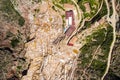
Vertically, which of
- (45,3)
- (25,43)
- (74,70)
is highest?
(45,3)

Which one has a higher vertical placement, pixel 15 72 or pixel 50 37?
pixel 50 37

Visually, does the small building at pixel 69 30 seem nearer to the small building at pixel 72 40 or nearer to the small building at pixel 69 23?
the small building at pixel 69 23

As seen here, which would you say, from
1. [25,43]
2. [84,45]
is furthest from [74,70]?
[25,43]

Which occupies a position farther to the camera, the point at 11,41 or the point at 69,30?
the point at 69,30

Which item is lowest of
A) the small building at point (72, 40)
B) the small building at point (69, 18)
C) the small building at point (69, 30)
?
the small building at point (72, 40)

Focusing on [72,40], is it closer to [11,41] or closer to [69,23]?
[69,23]

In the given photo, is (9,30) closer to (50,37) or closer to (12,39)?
(12,39)

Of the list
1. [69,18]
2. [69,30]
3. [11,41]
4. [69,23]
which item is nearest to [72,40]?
[69,30]

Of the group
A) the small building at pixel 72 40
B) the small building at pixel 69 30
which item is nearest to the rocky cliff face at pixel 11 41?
the small building at pixel 69 30

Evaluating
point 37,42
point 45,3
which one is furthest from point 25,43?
point 45,3

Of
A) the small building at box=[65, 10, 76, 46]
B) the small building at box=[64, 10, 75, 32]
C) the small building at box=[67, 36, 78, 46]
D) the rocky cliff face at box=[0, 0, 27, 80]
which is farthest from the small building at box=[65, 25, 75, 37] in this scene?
the rocky cliff face at box=[0, 0, 27, 80]
